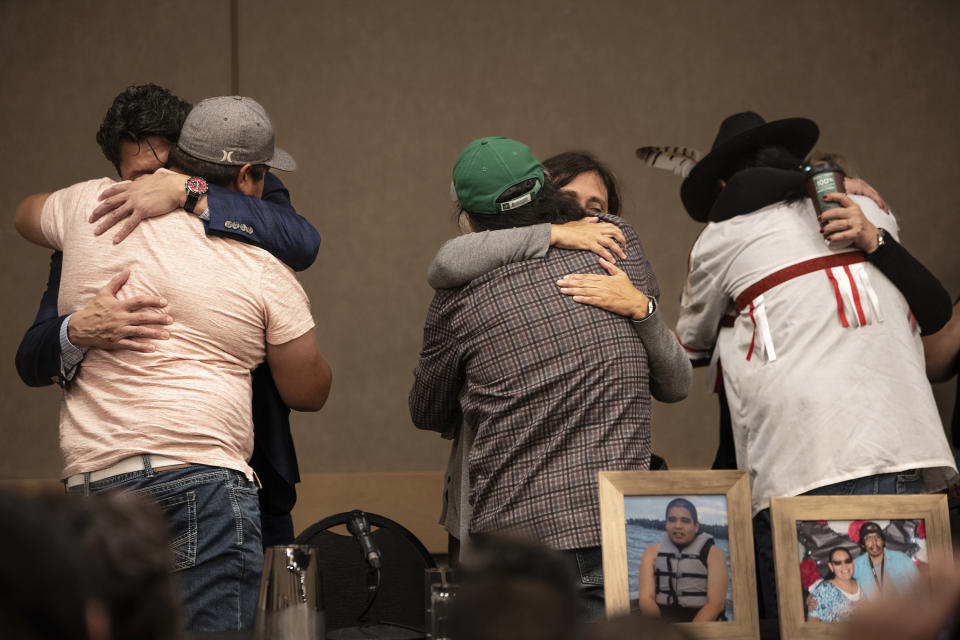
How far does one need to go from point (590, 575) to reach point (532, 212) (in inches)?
25.4

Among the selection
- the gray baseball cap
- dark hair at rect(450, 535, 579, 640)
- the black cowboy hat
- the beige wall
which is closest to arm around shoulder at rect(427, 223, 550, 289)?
the gray baseball cap

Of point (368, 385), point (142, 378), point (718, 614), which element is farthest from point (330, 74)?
point (718, 614)

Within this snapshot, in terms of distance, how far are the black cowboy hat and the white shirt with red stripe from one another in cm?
25

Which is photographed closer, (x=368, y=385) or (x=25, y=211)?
(x=25, y=211)

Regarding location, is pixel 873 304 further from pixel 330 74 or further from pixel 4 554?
pixel 330 74

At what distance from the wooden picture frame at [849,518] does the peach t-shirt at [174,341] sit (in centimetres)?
88

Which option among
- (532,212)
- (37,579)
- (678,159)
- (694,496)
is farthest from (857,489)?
(37,579)

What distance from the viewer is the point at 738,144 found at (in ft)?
7.39

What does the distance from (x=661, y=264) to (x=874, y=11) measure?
4.30ft

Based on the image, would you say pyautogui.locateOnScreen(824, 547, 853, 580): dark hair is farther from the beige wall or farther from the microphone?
the beige wall

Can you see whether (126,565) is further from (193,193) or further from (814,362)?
(814,362)

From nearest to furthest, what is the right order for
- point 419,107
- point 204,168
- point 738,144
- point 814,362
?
1. point 204,168
2. point 814,362
3. point 738,144
4. point 419,107

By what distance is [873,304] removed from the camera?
1.92m

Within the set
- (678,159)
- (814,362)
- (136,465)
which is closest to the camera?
(136,465)
